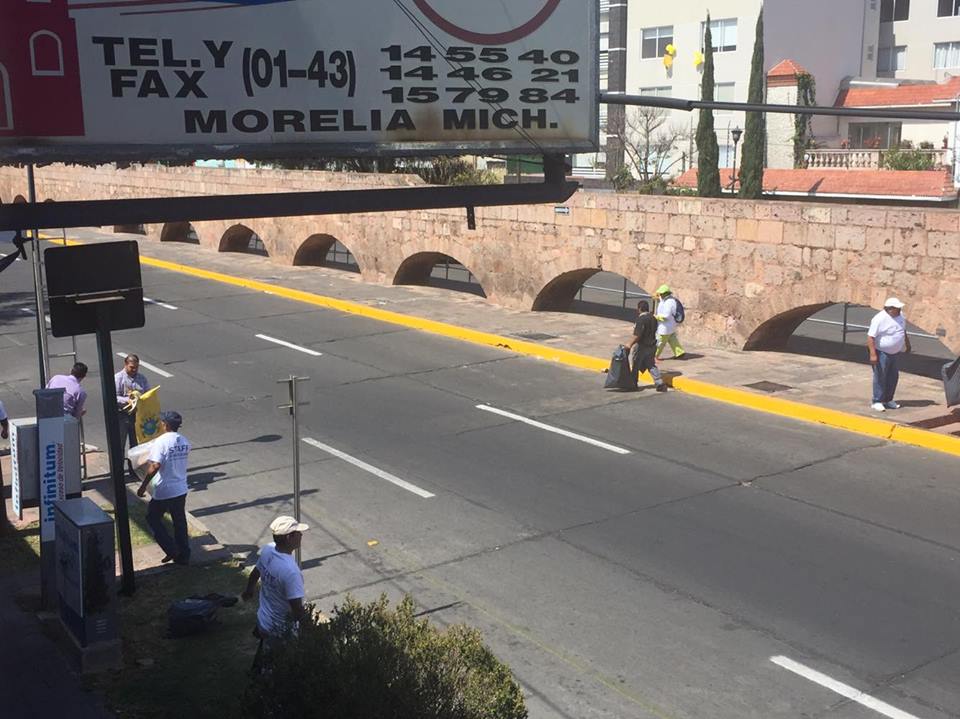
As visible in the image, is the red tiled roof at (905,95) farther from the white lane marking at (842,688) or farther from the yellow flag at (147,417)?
the white lane marking at (842,688)

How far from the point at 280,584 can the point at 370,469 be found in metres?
5.90

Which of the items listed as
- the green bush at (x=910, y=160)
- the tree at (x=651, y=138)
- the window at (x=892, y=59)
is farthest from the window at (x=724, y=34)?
the window at (x=892, y=59)

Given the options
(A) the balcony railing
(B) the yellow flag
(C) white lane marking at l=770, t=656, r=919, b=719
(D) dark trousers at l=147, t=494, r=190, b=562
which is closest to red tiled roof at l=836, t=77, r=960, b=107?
(A) the balcony railing

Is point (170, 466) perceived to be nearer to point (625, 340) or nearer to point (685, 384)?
point (685, 384)

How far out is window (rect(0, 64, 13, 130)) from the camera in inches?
230

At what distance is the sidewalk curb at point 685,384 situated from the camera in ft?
47.9

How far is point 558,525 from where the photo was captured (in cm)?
1114

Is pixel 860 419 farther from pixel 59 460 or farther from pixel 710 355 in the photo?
pixel 59 460

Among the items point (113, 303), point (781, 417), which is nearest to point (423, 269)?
point (781, 417)

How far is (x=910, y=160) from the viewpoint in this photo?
43969 mm

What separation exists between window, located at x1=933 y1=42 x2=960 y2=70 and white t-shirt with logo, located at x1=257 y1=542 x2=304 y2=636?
A: 58.4 metres

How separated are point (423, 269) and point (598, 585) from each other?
2023cm

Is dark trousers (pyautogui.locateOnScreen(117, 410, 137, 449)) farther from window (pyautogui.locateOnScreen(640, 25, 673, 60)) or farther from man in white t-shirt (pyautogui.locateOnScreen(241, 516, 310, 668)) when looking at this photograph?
window (pyautogui.locateOnScreen(640, 25, 673, 60))

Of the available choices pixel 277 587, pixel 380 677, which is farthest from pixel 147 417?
pixel 380 677
